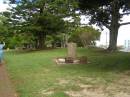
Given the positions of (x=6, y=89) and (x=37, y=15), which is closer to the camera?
(x=6, y=89)

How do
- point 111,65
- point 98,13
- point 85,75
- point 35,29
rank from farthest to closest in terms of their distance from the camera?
point 35,29 → point 98,13 → point 111,65 → point 85,75

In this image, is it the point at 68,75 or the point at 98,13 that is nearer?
the point at 68,75

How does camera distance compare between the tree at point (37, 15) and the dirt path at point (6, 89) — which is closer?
the dirt path at point (6, 89)

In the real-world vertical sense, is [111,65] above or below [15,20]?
below

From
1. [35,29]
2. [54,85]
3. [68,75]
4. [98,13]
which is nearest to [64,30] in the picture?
[35,29]

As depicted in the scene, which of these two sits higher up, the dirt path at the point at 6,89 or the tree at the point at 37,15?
the tree at the point at 37,15

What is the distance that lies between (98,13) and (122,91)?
78.5ft

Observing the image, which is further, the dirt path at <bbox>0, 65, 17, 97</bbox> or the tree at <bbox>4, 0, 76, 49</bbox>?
the tree at <bbox>4, 0, 76, 49</bbox>

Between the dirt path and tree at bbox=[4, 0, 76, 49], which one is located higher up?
tree at bbox=[4, 0, 76, 49]

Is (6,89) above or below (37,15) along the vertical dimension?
below

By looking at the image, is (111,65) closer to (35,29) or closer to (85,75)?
(85,75)

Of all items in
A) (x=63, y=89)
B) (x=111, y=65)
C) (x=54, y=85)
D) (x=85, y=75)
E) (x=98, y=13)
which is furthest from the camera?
(x=98, y=13)

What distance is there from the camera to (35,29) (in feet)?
129

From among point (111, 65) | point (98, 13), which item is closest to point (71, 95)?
point (111, 65)
